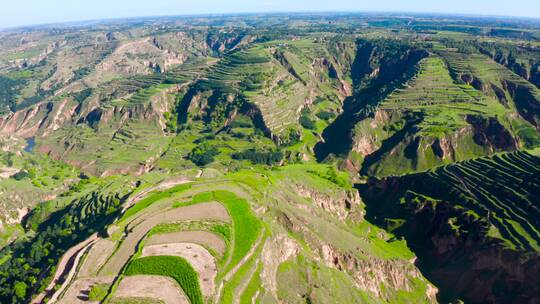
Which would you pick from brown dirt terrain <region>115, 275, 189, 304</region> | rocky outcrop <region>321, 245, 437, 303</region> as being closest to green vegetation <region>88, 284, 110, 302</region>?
brown dirt terrain <region>115, 275, 189, 304</region>

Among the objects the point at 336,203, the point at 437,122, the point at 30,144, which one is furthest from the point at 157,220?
the point at 30,144

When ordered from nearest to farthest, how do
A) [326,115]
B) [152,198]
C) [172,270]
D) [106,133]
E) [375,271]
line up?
[172,270] → [375,271] → [152,198] → [106,133] → [326,115]

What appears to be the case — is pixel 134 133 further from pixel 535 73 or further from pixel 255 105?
pixel 535 73

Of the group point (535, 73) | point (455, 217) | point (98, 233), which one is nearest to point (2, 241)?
point (98, 233)

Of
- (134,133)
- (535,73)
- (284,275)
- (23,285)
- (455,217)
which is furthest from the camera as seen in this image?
(535,73)

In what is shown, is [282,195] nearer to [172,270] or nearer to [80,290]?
[172,270]
